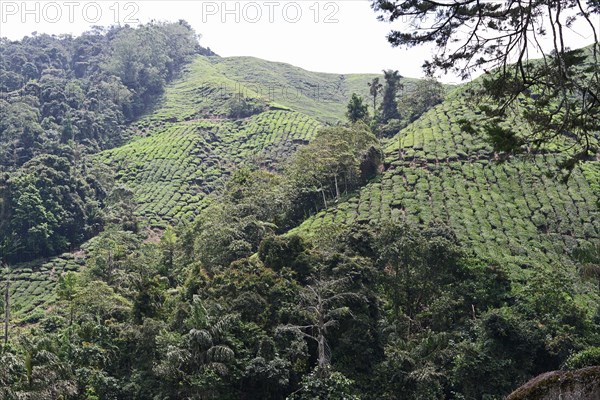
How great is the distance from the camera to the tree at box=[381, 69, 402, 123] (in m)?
81.7

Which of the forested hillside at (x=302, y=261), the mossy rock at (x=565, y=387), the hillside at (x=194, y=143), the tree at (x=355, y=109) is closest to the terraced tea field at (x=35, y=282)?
the hillside at (x=194, y=143)

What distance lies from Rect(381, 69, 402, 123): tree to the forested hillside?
22cm

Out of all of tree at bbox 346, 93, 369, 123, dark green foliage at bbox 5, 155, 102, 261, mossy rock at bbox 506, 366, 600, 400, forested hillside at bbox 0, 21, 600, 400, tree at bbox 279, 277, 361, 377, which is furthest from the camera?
tree at bbox 346, 93, 369, 123

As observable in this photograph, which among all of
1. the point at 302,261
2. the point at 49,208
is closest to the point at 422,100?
the point at 49,208

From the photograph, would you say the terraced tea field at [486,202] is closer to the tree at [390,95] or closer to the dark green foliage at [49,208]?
the tree at [390,95]

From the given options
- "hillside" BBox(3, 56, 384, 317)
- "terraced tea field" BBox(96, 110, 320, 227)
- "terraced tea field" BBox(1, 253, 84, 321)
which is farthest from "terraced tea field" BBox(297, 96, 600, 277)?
"terraced tea field" BBox(96, 110, 320, 227)

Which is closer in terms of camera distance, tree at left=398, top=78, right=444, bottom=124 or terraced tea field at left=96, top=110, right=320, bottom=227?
terraced tea field at left=96, top=110, right=320, bottom=227

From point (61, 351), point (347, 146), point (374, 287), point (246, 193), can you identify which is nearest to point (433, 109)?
point (347, 146)

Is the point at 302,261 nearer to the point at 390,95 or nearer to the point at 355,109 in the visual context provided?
the point at 355,109

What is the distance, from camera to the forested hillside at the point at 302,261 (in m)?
23.6

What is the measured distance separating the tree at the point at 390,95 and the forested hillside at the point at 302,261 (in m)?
0.22

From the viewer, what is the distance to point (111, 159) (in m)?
89.7

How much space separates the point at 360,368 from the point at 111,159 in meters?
74.8

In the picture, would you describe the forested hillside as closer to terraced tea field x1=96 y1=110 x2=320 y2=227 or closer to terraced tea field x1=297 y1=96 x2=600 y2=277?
terraced tea field x1=297 y1=96 x2=600 y2=277
